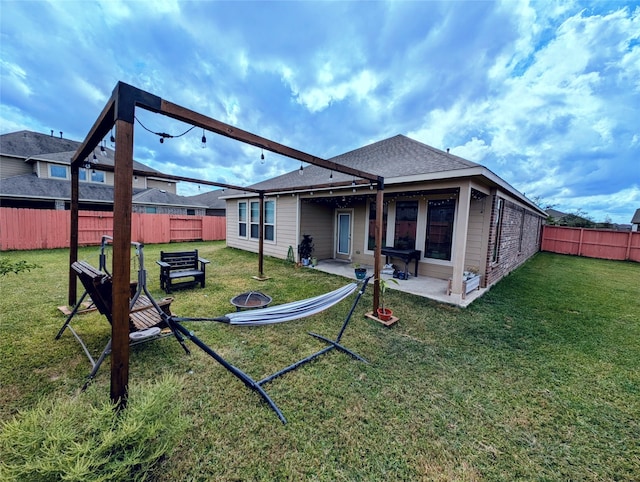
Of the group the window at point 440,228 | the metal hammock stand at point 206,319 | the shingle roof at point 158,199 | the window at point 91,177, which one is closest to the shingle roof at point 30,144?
the window at point 91,177

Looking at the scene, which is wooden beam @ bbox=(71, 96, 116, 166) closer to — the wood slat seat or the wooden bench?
the wood slat seat

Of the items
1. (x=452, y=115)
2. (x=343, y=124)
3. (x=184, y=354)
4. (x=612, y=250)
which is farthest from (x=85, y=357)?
(x=612, y=250)

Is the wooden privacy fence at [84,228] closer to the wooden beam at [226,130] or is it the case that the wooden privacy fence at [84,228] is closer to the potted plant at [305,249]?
the potted plant at [305,249]

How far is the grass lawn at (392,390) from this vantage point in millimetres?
1729

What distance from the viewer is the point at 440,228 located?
260 inches

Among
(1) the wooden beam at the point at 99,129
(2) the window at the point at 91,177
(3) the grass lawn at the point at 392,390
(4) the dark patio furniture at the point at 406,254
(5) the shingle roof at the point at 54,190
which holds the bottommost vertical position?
(3) the grass lawn at the point at 392,390

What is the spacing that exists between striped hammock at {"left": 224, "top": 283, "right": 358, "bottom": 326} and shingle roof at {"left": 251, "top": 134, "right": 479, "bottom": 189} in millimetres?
3571

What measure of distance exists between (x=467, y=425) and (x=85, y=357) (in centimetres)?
393

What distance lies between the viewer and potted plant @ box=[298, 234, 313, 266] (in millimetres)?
8328

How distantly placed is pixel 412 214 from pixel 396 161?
1553mm

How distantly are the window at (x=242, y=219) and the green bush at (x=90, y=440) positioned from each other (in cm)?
971

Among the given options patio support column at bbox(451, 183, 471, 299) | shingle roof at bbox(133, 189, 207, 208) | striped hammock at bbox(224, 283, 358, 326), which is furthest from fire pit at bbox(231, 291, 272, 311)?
shingle roof at bbox(133, 189, 207, 208)

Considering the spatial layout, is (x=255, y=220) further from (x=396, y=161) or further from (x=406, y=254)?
(x=406, y=254)

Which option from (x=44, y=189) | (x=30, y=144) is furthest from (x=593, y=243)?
(x=30, y=144)
